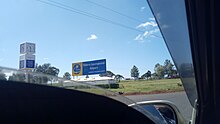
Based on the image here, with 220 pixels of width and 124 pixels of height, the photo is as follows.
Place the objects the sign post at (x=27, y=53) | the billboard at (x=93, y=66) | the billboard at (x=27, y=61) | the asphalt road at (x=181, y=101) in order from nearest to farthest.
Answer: the asphalt road at (x=181, y=101)
the billboard at (x=27, y=61)
the sign post at (x=27, y=53)
the billboard at (x=93, y=66)

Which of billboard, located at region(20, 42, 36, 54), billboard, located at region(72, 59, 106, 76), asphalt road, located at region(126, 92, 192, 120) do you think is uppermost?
billboard, located at region(72, 59, 106, 76)

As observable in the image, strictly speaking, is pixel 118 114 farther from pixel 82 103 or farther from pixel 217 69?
pixel 217 69

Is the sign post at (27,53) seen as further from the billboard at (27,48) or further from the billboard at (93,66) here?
the billboard at (93,66)

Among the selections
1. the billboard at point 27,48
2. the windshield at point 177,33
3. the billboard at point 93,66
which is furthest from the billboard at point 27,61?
the billboard at point 93,66

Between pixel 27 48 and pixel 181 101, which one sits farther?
pixel 181 101

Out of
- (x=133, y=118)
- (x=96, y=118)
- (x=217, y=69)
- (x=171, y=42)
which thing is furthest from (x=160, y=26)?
(x=96, y=118)

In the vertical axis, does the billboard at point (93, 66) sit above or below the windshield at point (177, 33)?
above

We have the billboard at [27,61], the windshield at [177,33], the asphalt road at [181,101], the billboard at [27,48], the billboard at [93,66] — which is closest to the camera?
the windshield at [177,33]

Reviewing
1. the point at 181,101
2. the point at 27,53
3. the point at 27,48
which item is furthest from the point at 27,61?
the point at 181,101

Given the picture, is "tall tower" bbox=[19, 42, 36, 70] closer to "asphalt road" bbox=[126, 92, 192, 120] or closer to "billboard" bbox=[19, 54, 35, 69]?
"billboard" bbox=[19, 54, 35, 69]

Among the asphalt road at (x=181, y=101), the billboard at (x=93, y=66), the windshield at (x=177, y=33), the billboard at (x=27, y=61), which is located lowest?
the asphalt road at (x=181, y=101)

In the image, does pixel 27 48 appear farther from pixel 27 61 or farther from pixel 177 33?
pixel 177 33

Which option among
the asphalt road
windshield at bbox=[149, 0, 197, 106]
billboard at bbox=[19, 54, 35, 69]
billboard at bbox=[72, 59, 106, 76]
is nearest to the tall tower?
billboard at bbox=[19, 54, 35, 69]

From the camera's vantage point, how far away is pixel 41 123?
64.8 inches
